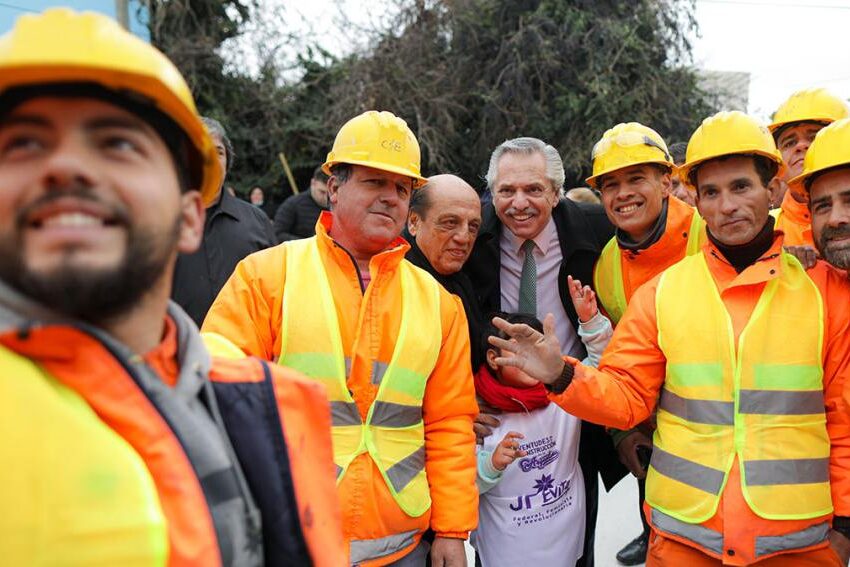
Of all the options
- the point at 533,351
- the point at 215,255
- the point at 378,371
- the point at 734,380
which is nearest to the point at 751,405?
the point at 734,380

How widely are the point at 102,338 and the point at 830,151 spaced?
2.46 metres

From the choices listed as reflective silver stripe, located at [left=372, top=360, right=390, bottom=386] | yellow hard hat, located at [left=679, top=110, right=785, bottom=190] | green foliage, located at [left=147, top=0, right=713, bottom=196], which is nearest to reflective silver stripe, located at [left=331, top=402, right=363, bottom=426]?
reflective silver stripe, located at [left=372, top=360, right=390, bottom=386]

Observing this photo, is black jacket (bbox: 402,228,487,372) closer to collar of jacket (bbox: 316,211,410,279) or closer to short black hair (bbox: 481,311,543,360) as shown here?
short black hair (bbox: 481,311,543,360)

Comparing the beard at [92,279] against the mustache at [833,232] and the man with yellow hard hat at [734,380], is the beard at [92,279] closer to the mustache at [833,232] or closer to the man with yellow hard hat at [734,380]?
the man with yellow hard hat at [734,380]

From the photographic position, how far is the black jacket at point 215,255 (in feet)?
12.4

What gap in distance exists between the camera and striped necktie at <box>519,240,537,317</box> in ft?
11.0

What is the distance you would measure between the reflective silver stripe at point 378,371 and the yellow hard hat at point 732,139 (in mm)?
1412

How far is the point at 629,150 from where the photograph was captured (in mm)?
3410

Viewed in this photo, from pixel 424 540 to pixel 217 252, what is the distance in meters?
2.08

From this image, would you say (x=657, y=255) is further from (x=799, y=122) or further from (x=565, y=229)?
(x=799, y=122)

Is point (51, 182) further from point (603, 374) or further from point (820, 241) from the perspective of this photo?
point (820, 241)

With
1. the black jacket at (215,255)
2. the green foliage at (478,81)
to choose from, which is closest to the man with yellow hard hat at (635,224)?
the black jacket at (215,255)

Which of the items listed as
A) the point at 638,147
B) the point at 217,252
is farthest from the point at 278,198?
the point at 638,147

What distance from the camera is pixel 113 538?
38.9 inches
